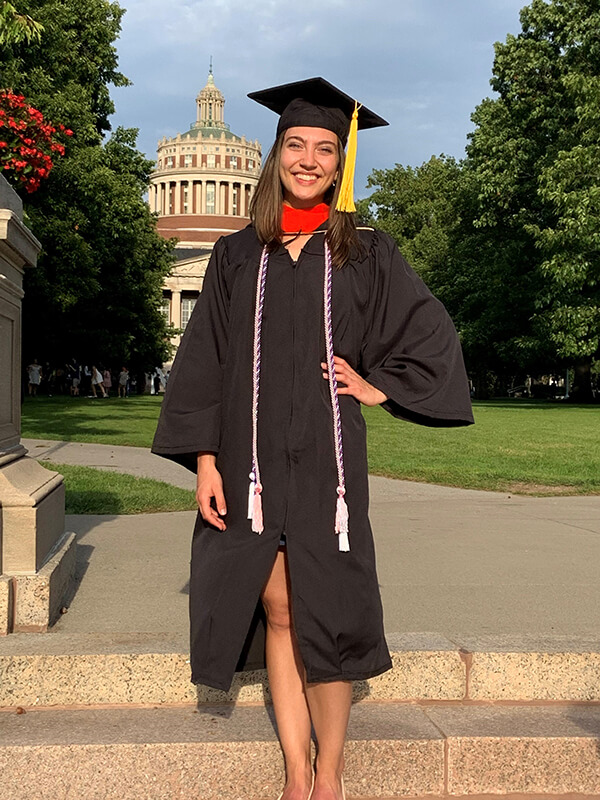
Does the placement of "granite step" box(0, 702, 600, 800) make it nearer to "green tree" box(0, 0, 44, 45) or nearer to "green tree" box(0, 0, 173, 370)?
"green tree" box(0, 0, 44, 45)

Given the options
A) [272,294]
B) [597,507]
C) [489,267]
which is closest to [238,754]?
[272,294]

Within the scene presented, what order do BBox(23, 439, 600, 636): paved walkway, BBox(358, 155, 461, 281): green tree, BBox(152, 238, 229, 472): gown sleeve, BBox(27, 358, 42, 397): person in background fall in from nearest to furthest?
BBox(152, 238, 229, 472): gown sleeve → BBox(23, 439, 600, 636): paved walkway → BBox(27, 358, 42, 397): person in background → BBox(358, 155, 461, 281): green tree

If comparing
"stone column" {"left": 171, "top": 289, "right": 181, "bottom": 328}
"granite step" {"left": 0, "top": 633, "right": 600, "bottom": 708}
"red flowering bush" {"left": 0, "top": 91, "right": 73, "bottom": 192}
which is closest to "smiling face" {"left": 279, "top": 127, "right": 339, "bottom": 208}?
"granite step" {"left": 0, "top": 633, "right": 600, "bottom": 708}

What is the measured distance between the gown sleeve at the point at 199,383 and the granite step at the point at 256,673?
956mm

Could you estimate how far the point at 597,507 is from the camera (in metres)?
8.97

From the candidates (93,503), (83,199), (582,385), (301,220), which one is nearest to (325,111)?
(301,220)

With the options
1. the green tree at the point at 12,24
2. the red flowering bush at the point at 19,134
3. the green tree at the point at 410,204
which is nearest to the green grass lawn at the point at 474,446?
the red flowering bush at the point at 19,134

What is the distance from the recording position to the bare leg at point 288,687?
2869 mm

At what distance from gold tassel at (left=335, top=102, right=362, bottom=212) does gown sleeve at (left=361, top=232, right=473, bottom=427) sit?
0.16 m

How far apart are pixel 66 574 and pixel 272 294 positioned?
93.6 inches

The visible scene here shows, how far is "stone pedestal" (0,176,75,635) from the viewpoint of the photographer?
3916 millimetres

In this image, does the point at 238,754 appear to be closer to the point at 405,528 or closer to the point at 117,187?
the point at 405,528

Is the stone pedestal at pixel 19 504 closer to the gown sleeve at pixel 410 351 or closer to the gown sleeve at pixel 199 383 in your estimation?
the gown sleeve at pixel 199 383

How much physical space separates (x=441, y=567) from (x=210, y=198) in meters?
134
